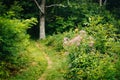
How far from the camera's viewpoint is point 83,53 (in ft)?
50.0

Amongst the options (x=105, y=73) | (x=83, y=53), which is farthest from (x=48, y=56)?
(x=105, y=73)

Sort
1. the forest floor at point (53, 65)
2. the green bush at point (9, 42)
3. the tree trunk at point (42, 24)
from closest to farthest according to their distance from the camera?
the green bush at point (9, 42) < the forest floor at point (53, 65) < the tree trunk at point (42, 24)

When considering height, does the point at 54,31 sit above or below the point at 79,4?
below

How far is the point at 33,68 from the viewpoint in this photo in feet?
59.1

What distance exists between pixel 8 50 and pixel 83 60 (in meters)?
4.08

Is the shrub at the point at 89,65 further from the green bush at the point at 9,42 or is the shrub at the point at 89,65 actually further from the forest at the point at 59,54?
the green bush at the point at 9,42

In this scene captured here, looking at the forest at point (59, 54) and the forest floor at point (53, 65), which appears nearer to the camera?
the forest at point (59, 54)

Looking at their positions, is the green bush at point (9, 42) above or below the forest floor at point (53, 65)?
above

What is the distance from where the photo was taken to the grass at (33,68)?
55.4ft

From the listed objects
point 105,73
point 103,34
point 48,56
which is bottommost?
point 48,56

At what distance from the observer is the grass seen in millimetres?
16898

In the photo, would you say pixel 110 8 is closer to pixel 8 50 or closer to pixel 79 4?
pixel 79 4

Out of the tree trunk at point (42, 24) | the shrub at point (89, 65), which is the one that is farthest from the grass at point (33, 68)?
the tree trunk at point (42, 24)

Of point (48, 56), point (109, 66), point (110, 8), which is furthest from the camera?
point (110, 8)
